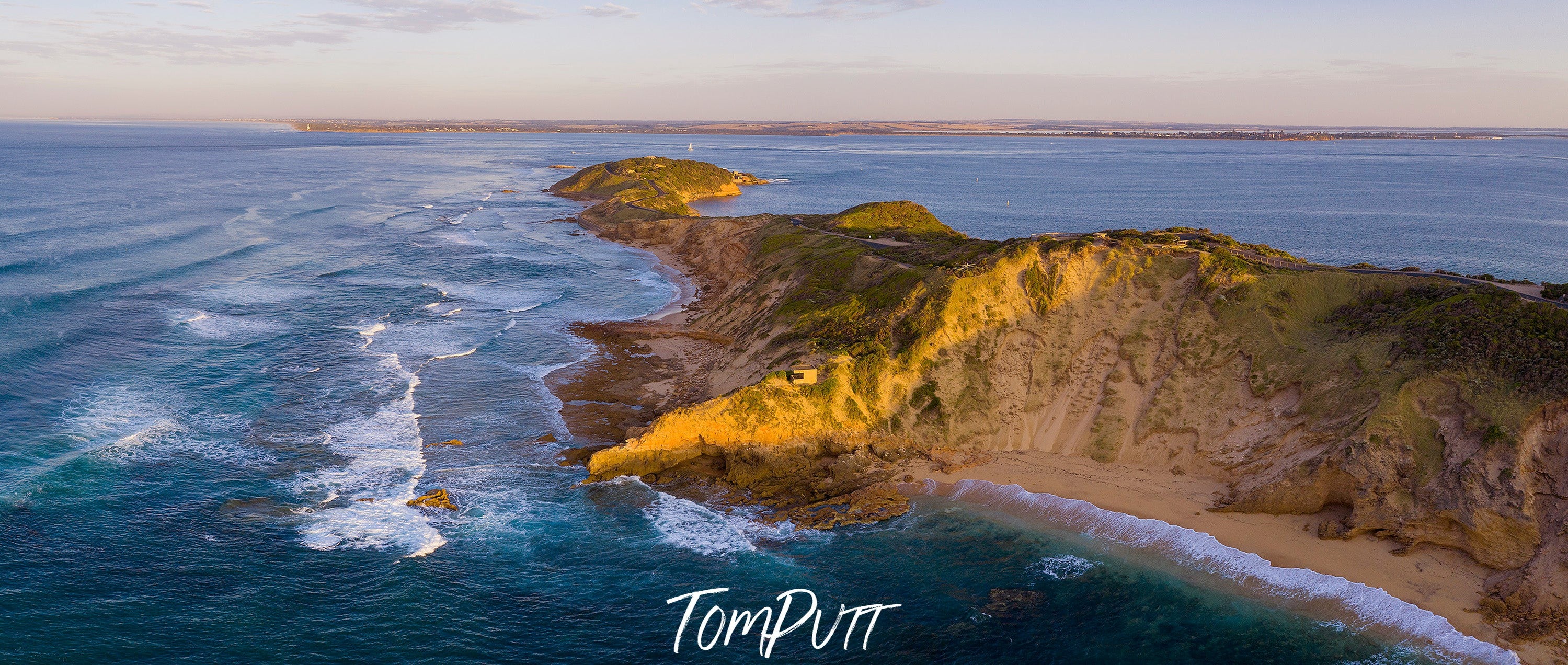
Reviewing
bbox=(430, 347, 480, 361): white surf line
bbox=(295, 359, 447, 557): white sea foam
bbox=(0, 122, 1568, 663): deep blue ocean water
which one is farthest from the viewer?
bbox=(430, 347, 480, 361): white surf line

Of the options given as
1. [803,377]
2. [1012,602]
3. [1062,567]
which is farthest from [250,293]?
[1062,567]

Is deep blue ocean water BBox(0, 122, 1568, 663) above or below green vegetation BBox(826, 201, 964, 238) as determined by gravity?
below

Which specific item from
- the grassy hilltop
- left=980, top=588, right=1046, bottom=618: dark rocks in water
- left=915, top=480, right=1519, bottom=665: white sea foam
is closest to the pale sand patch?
left=915, top=480, right=1519, bottom=665: white sea foam

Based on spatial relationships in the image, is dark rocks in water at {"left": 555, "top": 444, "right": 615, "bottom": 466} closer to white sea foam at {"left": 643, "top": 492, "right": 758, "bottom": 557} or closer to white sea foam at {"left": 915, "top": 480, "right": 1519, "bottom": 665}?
white sea foam at {"left": 643, "top": 492, "right": 758, "bottom": 557}

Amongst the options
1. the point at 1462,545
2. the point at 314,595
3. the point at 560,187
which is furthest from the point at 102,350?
the point at 560,187

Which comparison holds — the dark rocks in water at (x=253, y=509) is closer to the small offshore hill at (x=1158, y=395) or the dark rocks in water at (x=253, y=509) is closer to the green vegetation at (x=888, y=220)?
the small offshore hill at (x=1158, y=395)

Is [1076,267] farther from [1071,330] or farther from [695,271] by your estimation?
[695,271]
